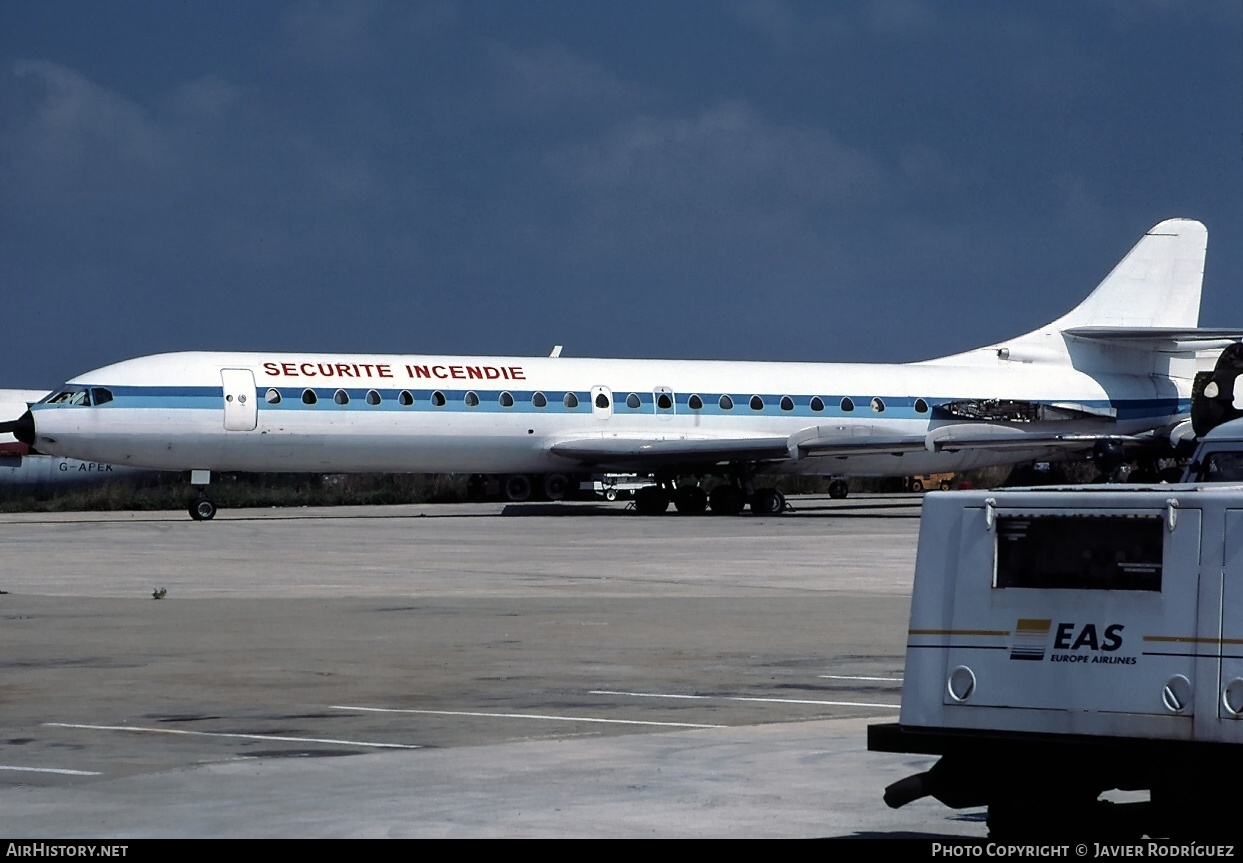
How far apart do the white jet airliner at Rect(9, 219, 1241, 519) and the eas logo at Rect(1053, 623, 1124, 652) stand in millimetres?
35223

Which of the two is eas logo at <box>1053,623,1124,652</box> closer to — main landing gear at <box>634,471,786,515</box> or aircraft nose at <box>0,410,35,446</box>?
aircraft nose at <box>0,410,35,446</box>

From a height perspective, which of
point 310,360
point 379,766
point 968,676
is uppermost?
point 310,360

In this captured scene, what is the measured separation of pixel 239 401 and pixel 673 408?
1125 cm

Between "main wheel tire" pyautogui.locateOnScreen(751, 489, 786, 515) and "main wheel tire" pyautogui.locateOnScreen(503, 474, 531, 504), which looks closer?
"main wheel tire" pyautogui.locateOnScreen(751, 489, 786, 515)

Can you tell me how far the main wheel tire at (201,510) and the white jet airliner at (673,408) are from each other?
0.06 m

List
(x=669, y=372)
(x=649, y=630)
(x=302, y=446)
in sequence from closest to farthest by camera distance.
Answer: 1. (x=649, y=630)
2. (x=302, y=446)
3. (x=669, y=372)

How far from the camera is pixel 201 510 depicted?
139 ft

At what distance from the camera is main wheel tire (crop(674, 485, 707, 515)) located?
1843 inches

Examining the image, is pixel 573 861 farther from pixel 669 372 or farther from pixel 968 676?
pixel 669 372

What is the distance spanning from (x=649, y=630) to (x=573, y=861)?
10.5m

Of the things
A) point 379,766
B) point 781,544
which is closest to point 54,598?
point 379,766

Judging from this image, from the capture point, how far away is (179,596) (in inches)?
854

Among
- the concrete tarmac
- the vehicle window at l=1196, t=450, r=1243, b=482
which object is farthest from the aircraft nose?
the vehicle window at l=1196, t=450, r=1243, b=482

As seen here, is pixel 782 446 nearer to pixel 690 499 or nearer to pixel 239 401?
pixel 690 499
